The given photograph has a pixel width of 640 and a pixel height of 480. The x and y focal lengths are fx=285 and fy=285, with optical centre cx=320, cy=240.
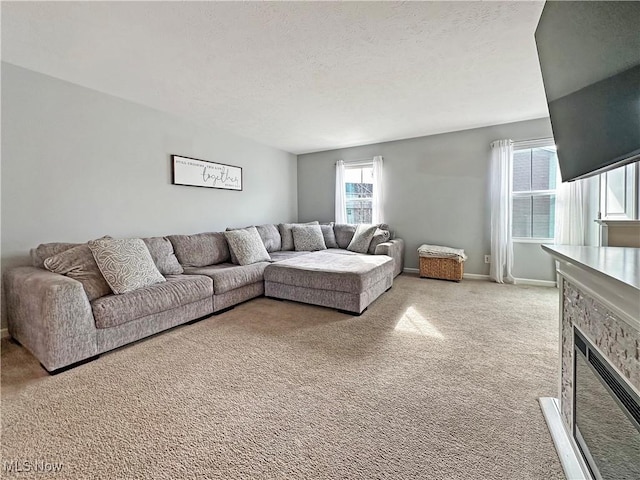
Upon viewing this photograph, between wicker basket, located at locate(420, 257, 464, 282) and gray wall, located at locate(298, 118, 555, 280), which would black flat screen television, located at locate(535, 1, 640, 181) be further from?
gray wall, located at locate(298, 118, 555, 280)

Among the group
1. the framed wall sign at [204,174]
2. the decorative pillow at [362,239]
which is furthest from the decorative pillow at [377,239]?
the framed wall sign at [204,174]

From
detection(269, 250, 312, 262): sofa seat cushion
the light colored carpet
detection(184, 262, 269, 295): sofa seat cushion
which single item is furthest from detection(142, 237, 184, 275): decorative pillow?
detection(269, 250, 312, 262): sofa seat cushion

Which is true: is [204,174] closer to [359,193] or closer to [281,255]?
[281,255]

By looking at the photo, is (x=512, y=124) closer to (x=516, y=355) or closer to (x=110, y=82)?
(x=516, y=355)

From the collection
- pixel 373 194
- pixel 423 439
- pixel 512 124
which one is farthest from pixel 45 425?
pixel 512 124

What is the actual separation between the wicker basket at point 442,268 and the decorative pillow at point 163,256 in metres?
Answer: 3.45

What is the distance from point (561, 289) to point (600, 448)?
2.27 ft

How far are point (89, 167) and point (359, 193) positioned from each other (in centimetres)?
410

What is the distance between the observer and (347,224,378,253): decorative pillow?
4.56 metres

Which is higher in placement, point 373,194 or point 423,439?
point 373,194

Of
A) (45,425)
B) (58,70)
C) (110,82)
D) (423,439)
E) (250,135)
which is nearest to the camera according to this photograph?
(423,439)

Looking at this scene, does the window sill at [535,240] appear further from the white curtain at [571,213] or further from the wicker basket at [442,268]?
the wicker basket at [442,268]

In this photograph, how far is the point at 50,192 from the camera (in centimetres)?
265

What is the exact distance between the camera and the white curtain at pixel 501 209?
13.5 ft
